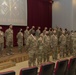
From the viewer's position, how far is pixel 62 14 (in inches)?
640

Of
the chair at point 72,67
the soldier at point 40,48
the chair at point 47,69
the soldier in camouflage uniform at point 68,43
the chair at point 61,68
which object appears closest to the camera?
the chair at point 47,69

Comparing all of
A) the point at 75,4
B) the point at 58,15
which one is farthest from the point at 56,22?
the point at 75,4

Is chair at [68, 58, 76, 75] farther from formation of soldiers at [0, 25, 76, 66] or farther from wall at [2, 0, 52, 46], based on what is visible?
wall at [2, 0, 52, 46]

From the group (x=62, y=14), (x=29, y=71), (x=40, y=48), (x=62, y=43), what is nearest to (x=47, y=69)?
(x=29, y=71)

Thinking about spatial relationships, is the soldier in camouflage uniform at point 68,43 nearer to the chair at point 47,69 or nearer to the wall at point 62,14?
the wall at point 62,14

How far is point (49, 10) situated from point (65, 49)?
7.17 meters

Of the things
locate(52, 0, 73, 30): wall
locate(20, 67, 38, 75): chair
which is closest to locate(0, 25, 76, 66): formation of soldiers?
locate(20, 67, 38, 75): chair

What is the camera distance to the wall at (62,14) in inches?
619

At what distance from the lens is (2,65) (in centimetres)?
706

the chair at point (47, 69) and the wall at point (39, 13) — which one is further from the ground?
the wall at point (39, 13)

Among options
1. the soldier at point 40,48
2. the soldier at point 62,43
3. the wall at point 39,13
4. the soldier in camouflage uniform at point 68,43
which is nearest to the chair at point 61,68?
the soldier at point 40,48

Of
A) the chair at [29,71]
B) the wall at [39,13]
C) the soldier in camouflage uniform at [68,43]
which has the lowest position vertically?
the soldier in camouflage uniform at [68,43]

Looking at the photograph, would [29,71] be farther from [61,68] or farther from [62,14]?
[62,14]

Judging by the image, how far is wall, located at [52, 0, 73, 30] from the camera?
15.7 metres
